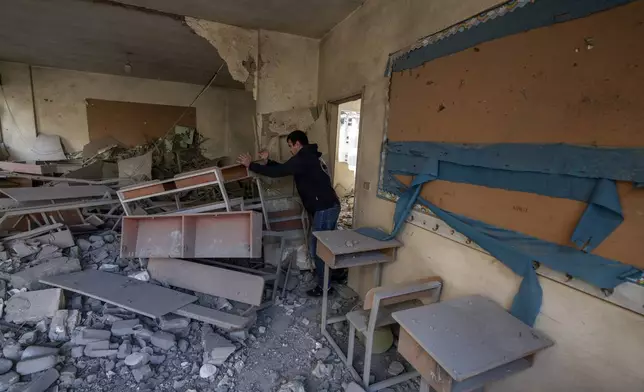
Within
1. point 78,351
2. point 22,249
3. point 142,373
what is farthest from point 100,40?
point 142,373

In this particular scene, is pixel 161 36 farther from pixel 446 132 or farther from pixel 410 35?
pixel 446 132

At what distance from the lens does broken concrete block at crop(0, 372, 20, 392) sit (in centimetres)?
173

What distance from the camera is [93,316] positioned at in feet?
7.68

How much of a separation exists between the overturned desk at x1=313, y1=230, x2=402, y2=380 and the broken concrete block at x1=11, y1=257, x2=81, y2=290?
2.44 m

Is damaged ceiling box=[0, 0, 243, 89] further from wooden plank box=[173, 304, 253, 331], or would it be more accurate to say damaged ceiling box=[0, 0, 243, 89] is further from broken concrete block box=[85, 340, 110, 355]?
broken concrete block box=[85, 340, 110, 355]

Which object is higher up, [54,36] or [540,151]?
[54,36]

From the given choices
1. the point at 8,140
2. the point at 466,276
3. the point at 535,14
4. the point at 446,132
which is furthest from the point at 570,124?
the point at 8,140

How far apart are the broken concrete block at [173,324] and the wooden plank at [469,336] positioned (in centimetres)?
175

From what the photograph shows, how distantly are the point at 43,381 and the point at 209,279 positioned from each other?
115 cm

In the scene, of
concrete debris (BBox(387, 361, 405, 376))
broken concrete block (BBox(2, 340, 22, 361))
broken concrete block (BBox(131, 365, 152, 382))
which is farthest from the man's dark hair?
broken concrete block (BBox(2, 340, 22, 361))

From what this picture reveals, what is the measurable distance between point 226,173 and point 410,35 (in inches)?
83.2

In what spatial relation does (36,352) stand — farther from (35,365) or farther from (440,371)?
(440,371)

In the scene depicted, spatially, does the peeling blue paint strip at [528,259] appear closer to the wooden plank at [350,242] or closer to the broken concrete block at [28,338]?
the wooden plank at [350,242]

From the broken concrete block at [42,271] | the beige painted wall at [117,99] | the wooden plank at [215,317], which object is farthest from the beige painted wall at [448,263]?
the beige painted wall at [117,99]
